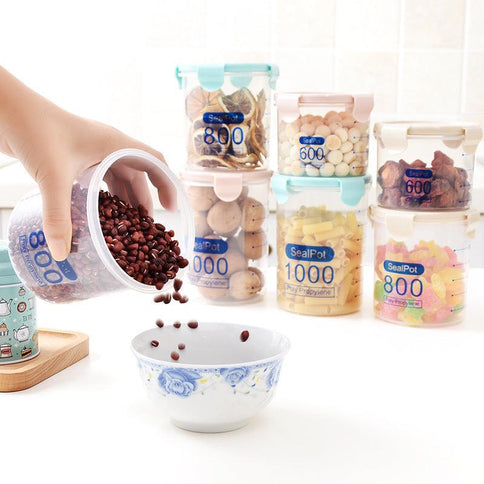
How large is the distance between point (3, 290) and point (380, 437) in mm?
502

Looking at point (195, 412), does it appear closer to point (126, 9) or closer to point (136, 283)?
point (136, 283)

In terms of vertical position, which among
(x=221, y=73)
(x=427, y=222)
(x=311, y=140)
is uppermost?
(x=221, y=73)

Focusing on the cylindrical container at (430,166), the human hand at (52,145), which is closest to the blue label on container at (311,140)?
the cylindrical container at (430,166)

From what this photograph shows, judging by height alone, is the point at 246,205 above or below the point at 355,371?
above

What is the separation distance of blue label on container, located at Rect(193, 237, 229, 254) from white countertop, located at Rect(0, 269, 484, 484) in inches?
10.8

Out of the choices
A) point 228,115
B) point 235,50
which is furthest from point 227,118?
point 235,50

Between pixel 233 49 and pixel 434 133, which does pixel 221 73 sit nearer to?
pixel 434 133

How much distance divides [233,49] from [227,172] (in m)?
1.17

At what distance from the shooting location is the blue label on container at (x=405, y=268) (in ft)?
4.17

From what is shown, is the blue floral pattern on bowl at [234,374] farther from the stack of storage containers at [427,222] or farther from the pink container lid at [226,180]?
the pink container lid at [226,180]

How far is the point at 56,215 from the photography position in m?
0.96

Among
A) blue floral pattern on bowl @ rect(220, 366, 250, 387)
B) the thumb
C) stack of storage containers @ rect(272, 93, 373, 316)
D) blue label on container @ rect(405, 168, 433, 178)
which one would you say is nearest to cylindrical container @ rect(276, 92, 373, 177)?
stack of storage containers @ rect(272, 93, 373, 316)

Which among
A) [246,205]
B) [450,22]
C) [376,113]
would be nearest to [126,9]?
[376,113]

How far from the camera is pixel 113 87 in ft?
8.38
